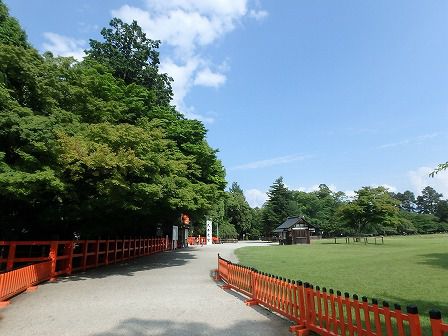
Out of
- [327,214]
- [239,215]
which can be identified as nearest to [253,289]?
[239,215]

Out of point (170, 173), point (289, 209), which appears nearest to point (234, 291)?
point (170, 173)

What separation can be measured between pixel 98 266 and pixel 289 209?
5435 centimetres

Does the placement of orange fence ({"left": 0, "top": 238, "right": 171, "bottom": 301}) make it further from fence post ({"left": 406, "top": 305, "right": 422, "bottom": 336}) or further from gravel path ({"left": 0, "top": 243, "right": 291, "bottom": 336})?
fence post ({"left": 406, "top": 305, "right": 422, "bottom": 336})

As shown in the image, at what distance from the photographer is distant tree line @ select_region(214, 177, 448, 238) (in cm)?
4031

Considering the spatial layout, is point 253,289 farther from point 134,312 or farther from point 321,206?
point 321,206

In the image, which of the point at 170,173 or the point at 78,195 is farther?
the point at 170,173

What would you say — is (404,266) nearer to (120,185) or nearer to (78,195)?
(120,185)

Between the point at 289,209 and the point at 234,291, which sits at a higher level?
the point at 289,209

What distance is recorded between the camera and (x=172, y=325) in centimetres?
736

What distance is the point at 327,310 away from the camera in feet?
20.3

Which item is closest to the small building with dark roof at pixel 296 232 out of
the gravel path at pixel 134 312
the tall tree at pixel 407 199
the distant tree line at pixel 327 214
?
the distant tree line at pixel 327 214

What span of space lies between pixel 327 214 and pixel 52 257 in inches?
2962

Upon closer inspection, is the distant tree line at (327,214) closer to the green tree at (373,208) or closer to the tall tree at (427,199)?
the green tree at (373,208)

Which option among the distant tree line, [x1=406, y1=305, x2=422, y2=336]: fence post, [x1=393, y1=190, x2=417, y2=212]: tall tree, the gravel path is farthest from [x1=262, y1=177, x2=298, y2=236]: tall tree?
[x1=393, y1=190, x2=417, y2=212]: tall tree
